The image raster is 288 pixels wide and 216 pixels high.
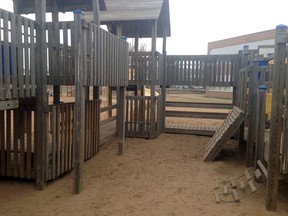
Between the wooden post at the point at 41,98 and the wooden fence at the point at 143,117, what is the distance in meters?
5.12

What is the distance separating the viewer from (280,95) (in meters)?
4.68

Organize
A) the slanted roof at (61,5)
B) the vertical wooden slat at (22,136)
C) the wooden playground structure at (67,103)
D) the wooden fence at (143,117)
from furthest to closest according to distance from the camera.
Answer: the wooden fence at (143,117) → the slanted roof at (61,5) → the vertical wooden slat at (22,136) → the wooden playground structure at (67,103)

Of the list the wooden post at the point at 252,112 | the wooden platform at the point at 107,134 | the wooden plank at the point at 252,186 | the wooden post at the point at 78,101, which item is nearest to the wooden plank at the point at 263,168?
the wooden plank at the point at 252,186

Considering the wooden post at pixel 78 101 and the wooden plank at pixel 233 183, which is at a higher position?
the wooden post at pixel 78 101

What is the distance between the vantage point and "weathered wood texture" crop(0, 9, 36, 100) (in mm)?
4395

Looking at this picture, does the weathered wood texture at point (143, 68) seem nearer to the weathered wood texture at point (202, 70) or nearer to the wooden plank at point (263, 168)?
the weathered wood texture at point (202, 70)

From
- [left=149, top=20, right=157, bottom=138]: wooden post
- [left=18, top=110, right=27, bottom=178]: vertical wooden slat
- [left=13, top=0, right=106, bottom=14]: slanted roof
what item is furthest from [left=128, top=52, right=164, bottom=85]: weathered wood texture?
[left=18, top=110, right=27, bottom=178]: vertical wooden slat

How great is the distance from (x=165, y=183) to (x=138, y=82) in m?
5.22

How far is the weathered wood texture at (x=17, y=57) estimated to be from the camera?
14.4ft

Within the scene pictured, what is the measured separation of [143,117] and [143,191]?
514 cm

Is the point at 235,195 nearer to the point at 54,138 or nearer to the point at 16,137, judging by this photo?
the point at 54,138

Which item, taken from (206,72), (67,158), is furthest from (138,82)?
(67,158)

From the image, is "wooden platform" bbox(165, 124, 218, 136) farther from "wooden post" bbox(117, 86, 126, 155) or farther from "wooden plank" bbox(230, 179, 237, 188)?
"wooden plank" bbox(230, 179, 237, 188)

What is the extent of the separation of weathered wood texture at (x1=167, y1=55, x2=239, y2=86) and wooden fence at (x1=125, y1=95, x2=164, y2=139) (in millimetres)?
1239
